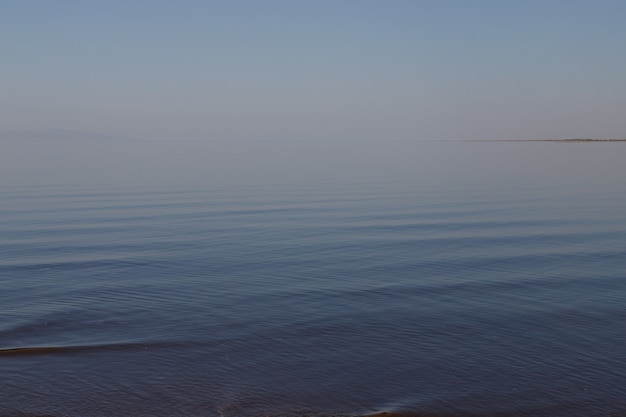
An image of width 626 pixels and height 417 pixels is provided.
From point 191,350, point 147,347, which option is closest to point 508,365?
point 191,350

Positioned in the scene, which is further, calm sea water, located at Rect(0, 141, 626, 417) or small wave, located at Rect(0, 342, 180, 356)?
small wave, located at Rect(0, 342, 180, 356)

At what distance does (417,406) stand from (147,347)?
407 cm

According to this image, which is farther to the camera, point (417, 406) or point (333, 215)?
point (333, 215)

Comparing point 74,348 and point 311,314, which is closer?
point 74,348

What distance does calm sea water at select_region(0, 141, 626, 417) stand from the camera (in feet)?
27.1

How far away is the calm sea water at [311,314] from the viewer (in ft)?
27.1

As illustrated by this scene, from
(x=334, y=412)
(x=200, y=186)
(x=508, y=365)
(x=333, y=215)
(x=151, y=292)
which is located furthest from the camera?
(x=200, y=186)

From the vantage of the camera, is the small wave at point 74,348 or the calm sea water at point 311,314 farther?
the small wave at point 74,348

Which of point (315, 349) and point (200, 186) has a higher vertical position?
point (200, 186)

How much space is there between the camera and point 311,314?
1165cm

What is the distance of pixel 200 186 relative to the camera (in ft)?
122

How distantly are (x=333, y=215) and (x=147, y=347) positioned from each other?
15.3 meters

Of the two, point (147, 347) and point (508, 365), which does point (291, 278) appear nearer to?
point (147, 347)

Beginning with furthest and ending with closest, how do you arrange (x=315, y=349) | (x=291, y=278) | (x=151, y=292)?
(x=291, y=278) → (x=151, y=292) → (x=315, y=349)
